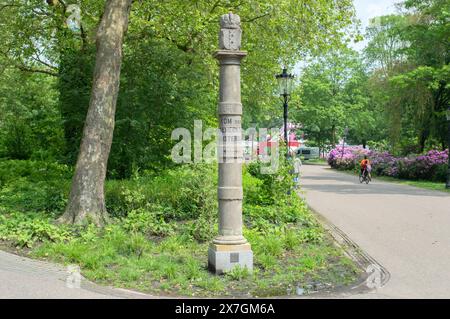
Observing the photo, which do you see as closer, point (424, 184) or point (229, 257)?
point (229, 257)

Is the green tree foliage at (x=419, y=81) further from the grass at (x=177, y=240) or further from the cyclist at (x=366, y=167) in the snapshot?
the grass at (x=177, y=240)

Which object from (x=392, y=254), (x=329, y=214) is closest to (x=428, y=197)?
(x=329, y=214)

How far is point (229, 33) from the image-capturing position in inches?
323

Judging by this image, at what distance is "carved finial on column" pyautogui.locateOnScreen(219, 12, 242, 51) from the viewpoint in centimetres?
812

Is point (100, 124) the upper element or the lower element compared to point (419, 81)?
lower

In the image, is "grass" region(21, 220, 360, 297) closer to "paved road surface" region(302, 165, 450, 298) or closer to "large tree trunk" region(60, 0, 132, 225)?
"paved road surface" region(302, 165, 450, 298)

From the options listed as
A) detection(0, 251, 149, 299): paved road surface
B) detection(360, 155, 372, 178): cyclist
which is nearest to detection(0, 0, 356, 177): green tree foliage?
detection(0, 251, 149, 299): paved road surface

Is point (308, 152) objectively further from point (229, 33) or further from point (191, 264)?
point (191, 264)

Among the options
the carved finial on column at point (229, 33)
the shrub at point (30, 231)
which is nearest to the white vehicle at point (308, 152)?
the shrub at point (30, 231)

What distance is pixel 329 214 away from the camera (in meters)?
14.8

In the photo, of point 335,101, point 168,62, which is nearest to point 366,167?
point 168,62

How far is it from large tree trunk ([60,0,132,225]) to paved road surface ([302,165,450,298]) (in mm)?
5483

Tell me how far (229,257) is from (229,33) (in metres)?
3.41
